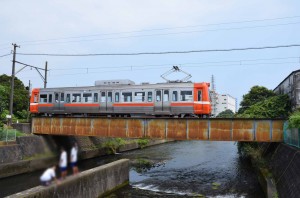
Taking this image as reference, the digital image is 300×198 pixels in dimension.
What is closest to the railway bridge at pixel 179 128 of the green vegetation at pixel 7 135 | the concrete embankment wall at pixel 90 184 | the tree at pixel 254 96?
the concrete embankment wall at pixel 90 184

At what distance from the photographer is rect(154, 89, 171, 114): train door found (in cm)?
2342

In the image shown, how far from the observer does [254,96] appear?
183 ft

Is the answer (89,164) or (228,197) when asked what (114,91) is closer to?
(89,164)

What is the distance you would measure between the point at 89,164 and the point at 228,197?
15.9 m

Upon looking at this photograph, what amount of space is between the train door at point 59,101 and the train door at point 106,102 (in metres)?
4.27

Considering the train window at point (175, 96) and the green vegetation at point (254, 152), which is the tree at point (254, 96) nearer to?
the green vegetation at point (254, 152)

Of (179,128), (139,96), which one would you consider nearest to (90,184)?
(179,128)

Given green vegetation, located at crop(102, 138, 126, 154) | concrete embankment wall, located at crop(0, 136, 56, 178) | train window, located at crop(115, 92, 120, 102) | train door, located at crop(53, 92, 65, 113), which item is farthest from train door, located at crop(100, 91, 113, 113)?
green vegetation, located at crop(102, 138, 126, 154)

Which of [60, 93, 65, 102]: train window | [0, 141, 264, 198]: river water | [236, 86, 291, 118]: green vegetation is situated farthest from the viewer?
[236, 86, 291, 118]: green vegetation

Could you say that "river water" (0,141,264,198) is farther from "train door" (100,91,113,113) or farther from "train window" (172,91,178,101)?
"train window" (172,91,178,101)

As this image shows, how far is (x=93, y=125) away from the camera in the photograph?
25922mm

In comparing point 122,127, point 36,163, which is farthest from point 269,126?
point 36,163

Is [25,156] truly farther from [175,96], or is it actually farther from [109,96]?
[175,96]

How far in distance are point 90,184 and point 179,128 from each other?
8.61 m
